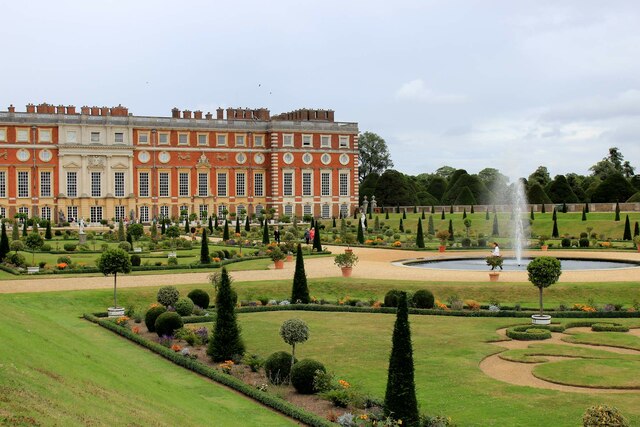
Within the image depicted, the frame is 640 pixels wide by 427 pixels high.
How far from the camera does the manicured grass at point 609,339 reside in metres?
17.3

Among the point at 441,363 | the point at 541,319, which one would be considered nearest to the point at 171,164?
the point at 541,319

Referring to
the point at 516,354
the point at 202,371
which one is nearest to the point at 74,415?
the point at 202,371

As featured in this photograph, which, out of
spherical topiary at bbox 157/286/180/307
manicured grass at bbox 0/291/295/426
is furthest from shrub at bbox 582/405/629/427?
spherical topiary at bbox 157/286/180/307

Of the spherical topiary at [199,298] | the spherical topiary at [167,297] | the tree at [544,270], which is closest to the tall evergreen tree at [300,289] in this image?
the spherical topiary at [199,298]

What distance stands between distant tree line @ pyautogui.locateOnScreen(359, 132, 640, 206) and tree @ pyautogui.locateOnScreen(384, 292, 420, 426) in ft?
144

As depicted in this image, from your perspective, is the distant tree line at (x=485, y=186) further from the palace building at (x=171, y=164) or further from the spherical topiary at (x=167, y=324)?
the spherical topiary at (x=167, y=324)

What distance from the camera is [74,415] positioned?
916 centimetres

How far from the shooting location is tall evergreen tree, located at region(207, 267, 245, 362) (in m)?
16.1

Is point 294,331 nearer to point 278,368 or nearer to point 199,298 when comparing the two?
point 278,368

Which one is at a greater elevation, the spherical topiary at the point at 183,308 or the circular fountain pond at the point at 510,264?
the circular fountain pond at the point at 510,264

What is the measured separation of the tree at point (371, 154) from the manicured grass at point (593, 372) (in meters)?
83.7

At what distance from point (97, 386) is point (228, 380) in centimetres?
339

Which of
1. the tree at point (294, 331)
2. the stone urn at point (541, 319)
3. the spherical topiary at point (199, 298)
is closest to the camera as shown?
the tree at point (294, 331)

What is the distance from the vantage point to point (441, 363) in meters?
15.5
